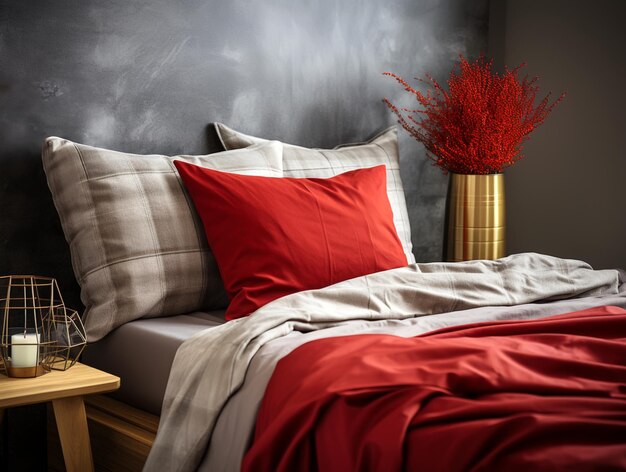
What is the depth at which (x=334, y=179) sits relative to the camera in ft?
9.58

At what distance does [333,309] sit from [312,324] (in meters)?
0.09

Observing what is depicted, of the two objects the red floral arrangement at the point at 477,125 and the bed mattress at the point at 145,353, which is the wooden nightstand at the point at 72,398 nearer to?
the bed mattress at the point at 145,353

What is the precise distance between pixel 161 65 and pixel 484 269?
1353 millimetres

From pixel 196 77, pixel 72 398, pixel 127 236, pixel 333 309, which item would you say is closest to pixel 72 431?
pixel 72 398

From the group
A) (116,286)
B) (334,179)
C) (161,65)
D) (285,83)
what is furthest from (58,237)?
(285,83)

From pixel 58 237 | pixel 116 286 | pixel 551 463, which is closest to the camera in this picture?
pixel 551 463

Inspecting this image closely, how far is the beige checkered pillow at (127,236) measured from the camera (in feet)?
8.24

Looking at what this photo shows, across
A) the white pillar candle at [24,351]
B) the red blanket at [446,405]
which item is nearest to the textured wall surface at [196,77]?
the white pillar candle at [24,351]

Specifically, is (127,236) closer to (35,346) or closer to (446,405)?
(35,346)

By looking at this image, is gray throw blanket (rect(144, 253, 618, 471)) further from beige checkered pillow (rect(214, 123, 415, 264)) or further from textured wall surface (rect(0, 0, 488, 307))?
textured wall surface (rect(0, 0, 488, 307))

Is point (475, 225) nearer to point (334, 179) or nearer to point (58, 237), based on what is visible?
point (334, 179)

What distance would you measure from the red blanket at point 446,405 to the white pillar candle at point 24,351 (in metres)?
0.67

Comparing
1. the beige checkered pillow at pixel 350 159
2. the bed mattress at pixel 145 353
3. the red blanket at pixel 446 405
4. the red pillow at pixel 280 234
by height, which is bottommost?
the bed mattress at pixel 145 353

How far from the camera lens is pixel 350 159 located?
3350 millimetres
